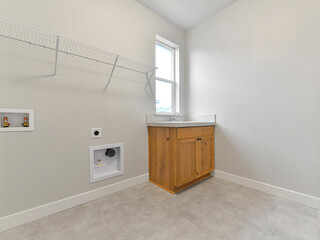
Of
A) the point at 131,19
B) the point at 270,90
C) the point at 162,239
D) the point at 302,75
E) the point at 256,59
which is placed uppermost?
the point at 131,19

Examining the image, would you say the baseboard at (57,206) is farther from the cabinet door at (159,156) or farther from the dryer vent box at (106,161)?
the cabinet door at (159,156)

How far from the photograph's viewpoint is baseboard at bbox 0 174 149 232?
48.5 inches

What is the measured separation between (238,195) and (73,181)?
1.89 m

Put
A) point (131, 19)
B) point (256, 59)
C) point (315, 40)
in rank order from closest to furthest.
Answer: point (315, 40) → point (256, 59) → point (131, 19)

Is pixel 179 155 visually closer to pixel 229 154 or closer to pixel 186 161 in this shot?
pixel 186 161

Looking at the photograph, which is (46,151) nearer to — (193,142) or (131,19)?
(193,142)

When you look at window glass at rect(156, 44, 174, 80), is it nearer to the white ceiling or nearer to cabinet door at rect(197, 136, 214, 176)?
the white ceiling

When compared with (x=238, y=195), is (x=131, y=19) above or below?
above

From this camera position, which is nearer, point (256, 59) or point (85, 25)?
point (85, 25)

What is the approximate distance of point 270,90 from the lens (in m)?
1.75

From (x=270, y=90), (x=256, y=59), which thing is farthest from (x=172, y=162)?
(x=256, y=59)

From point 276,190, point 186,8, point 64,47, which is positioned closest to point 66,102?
point 64,47

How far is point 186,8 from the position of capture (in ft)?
7.17

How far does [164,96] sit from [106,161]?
141cm
